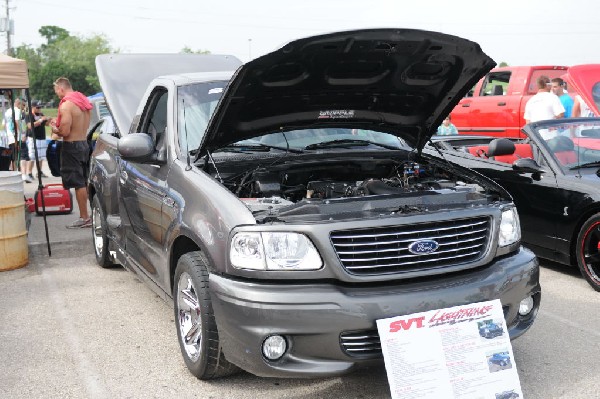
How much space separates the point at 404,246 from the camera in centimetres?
336

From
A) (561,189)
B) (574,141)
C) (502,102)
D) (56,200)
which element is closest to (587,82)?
(574,141)

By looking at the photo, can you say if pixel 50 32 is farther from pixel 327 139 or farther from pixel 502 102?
pixel 327 139

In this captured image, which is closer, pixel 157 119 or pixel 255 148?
pixel 255 148

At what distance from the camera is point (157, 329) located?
4.82 m

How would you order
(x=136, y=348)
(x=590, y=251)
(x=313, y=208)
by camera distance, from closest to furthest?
(x=313, y=208)
(x=136, y=348)
(x=590, y=251)

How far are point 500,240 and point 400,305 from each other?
32.6 inches

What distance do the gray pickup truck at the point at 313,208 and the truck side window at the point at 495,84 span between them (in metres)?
8.69

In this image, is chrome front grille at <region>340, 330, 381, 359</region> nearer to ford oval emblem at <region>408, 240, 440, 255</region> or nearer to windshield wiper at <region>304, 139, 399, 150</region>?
ford oval emblem at <region>408, 240, 440, 255</region>

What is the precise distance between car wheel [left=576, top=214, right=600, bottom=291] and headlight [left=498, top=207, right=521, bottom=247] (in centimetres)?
220

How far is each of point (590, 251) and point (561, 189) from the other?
2.00 feet

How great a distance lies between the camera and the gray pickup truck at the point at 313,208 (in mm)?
3238

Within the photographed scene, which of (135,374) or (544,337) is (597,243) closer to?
(544,337)

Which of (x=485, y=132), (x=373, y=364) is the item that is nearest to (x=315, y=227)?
(x=373, y=364)

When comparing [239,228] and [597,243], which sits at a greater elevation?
[239,228]
